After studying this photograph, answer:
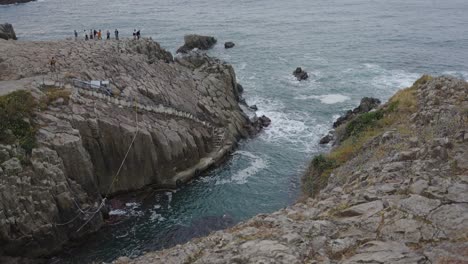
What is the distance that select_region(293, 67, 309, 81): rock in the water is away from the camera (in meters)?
74.5

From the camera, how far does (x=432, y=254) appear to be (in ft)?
49.6

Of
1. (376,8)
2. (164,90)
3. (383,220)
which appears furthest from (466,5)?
(383,220)

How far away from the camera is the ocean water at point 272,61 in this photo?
127ft

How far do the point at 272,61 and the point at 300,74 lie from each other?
10016 mm

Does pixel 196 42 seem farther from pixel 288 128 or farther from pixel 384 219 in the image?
pixel 384 219

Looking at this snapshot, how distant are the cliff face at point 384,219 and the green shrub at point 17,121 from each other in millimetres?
15896

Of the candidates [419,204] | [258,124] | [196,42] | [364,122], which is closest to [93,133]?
[258,124]

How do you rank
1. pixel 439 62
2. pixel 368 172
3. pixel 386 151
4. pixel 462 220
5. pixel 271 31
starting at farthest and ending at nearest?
pixel 271 31 → pixel 439 62 → pixel 386 151 → pixel 368 172 → pixel 462 220

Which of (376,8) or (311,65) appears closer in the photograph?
(311,65)

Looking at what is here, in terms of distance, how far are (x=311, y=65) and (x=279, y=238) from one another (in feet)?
217

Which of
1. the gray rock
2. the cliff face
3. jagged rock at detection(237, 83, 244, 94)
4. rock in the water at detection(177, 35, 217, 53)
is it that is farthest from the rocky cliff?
rock in the water at detection(177, 35, 217, 53)

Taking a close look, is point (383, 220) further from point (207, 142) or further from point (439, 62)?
point (439, 62)

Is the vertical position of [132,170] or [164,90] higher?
→ [164,90]

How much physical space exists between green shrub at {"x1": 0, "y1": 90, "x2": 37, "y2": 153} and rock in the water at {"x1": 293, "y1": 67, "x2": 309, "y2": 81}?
1836 inches
